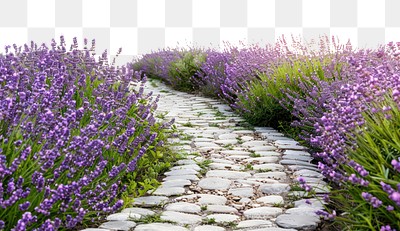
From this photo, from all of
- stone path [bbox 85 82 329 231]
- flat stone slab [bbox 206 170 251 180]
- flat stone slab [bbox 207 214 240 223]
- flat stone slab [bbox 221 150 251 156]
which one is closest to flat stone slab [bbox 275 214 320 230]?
stone path [bbox 85 82 329 231]

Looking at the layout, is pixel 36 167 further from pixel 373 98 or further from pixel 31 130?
pixel 373 98

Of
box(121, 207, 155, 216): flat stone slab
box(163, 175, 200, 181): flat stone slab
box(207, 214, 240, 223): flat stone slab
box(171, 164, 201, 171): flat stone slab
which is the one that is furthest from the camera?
box(171, 164, 201, 171): flat stone slab

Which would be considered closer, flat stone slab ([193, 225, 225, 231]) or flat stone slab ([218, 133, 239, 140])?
flat stone slab ([193, 225, 225, 231])

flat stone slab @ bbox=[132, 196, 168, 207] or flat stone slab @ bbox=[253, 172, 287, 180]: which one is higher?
flat stone slab @ bbox=[253, 172, 287, 180]

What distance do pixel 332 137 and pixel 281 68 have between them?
4.22 metres

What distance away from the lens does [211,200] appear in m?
4.23

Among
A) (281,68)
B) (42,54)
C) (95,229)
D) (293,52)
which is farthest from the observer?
(293,52)

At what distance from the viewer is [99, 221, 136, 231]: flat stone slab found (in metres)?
3.54

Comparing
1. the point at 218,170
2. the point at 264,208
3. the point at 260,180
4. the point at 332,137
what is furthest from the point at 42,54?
the point at 332,137

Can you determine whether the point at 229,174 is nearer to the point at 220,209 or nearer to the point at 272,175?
the point at 272,175

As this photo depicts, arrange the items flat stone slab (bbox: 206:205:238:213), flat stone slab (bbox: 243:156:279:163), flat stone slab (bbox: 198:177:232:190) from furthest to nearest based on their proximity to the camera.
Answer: flat stone slab (bbox: 243:156:279:163) → flat stone slab (bbox: 198:177:232:190) → flat stone slab (bbox: 206:205:238:213)

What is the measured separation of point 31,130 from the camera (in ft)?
10.4

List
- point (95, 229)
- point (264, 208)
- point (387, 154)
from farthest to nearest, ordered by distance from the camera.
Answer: point (264, 208), point (95, 229), point (387, 154)

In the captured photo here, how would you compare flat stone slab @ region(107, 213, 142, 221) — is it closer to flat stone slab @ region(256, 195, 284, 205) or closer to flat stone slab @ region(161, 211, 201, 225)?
flat stone slab @ region(161, 211, 201, 225)
